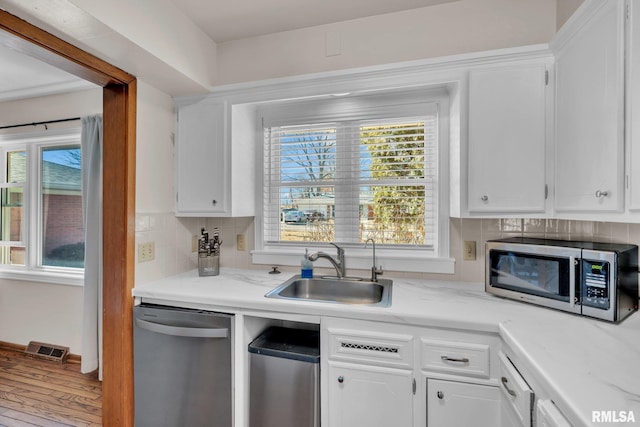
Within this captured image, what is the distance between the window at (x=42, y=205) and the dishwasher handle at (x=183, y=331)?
5.65 feet

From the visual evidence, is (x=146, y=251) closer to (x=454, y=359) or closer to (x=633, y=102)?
(x=454, y=359)

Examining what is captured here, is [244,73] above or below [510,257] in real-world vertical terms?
above

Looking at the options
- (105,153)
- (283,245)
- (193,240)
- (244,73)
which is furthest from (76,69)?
(283,245)

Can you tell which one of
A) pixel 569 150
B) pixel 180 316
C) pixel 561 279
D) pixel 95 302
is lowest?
pixel 95 302

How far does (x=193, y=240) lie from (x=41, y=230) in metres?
1.92

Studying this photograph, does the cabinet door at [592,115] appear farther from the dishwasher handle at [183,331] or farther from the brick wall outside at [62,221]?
the brick wall outside at [62,221]

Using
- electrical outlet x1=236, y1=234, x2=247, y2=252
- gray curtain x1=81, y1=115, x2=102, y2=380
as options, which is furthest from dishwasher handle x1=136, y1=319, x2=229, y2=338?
gray curtain x1=81, y1=115, x2=102, y2=380

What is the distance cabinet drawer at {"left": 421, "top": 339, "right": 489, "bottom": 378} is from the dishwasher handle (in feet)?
3.16

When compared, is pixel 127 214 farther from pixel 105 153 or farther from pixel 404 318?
pixel 404 318

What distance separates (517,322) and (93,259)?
298cm

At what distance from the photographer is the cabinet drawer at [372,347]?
134 centimetres

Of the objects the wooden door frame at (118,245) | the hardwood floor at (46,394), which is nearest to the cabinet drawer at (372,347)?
the wooden door frame at (118,245)

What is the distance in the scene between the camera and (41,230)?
301 cm

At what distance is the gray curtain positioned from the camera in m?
2.54
